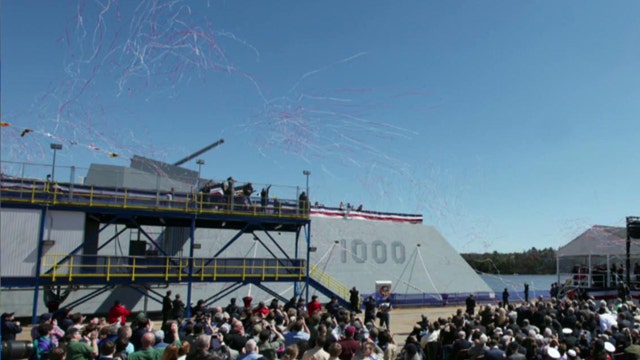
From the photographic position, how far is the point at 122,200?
23.3 meters

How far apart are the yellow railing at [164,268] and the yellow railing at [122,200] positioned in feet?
7.63

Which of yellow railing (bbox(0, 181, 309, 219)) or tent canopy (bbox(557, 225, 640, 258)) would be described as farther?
tent canopy (bbox(557, 225, 640, 258))

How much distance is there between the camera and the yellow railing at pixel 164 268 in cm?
2166

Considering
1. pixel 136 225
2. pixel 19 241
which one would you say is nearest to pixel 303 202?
pixel 136 225

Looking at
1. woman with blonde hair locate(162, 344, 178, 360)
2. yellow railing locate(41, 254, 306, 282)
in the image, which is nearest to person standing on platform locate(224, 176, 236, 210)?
Result: yellow railing locate(41, 254, 306, 282)

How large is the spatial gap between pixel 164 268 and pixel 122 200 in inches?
145

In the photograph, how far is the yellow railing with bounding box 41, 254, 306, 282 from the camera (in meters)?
21.7

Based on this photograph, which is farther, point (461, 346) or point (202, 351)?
point (461, 346)

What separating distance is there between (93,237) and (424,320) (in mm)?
16917

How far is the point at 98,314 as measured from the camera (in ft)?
87.1

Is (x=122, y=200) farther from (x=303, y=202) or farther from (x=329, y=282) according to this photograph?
(x=329, y=282)

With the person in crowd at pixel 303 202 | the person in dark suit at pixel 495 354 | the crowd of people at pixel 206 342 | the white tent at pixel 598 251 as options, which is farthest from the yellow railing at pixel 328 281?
the person in dark suit at pixel 495 354

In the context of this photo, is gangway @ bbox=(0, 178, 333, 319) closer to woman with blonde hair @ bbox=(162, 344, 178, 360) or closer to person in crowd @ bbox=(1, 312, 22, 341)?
person in crowd @ bbox=(1, 312, 22, 341)

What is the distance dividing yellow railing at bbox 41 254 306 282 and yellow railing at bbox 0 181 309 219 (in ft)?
7.63
